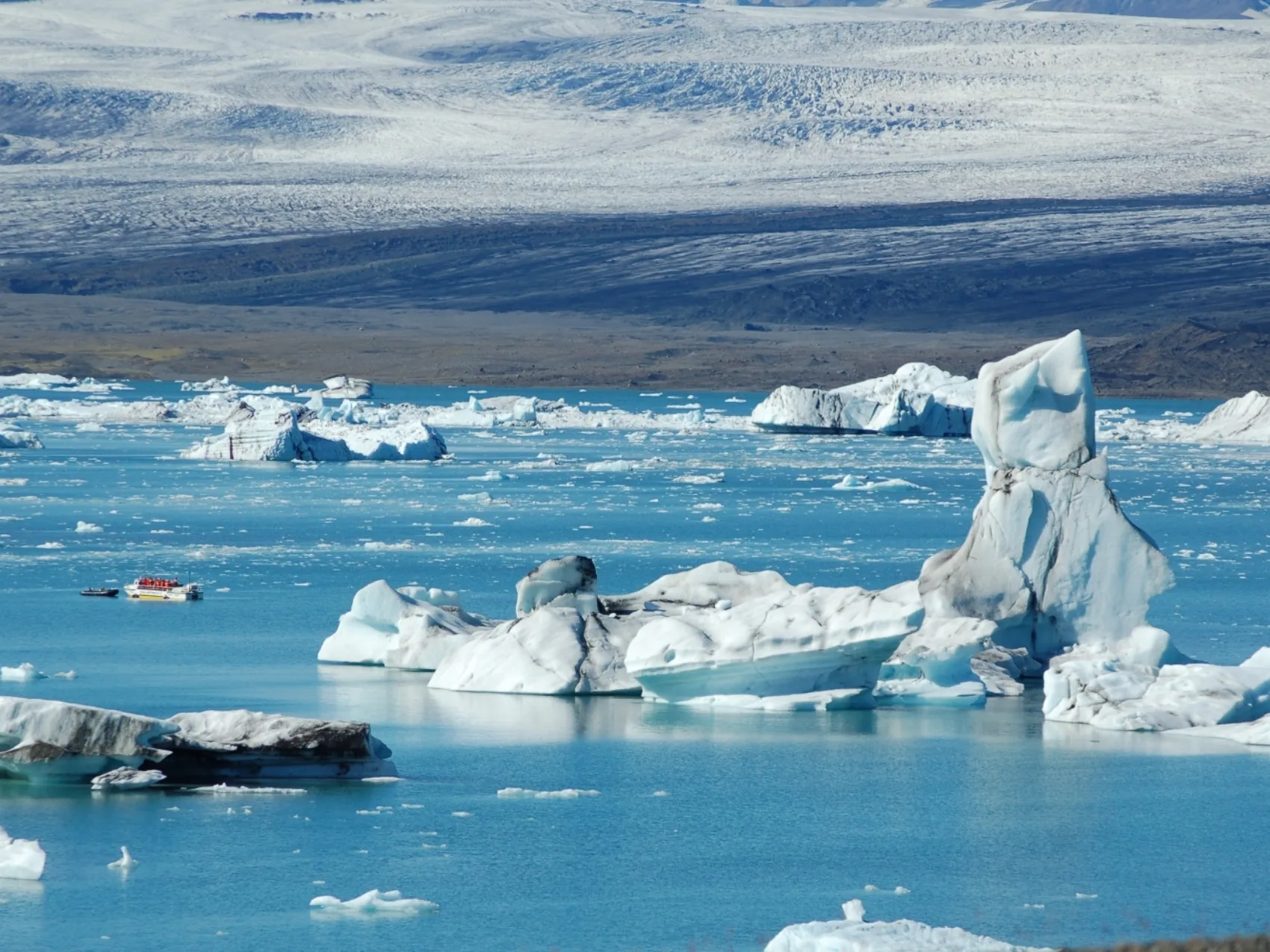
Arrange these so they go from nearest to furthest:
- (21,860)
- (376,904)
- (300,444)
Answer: (376,904)
(21,860)
(300,444)

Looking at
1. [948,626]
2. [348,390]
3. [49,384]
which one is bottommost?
[948,626]

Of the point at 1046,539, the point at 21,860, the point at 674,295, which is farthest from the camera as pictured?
the point at 674,295

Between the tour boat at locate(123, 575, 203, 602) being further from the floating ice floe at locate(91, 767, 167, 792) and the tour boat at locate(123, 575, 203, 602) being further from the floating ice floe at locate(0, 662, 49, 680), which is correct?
the floating ice floe at locate(91, 767, 167, 792)

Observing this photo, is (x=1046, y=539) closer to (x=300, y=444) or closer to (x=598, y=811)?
(x=598, y=811)

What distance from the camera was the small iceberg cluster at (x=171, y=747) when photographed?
26.8 ft

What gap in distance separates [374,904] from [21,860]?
3.97ft

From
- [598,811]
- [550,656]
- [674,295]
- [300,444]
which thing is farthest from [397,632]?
[674,295]

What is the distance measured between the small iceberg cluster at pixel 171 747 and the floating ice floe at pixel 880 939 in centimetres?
290

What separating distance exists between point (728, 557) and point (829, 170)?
251ft

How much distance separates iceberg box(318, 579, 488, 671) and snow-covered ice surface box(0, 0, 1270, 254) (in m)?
76.3

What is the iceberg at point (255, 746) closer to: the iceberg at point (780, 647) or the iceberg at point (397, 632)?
the iceberg at point (780, 647)

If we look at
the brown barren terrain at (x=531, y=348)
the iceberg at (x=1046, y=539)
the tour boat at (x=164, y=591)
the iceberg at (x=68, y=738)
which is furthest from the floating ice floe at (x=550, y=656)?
the brown barren terrain at (x=531, y=348)

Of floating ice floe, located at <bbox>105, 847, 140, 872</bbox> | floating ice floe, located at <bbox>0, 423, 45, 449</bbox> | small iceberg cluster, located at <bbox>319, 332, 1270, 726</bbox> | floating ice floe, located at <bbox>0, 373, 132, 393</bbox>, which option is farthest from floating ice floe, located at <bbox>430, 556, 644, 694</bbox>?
floating ice floe, located at <bbox>0, 373, 132, 393</bbox>

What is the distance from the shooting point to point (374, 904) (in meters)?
6.86
